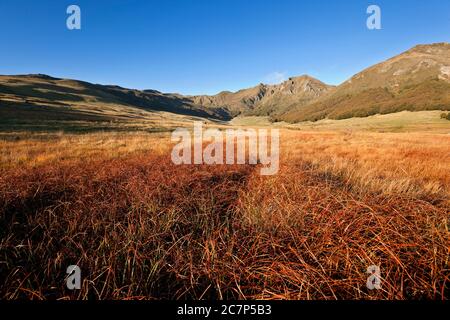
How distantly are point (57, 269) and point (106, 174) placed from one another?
3294 mm

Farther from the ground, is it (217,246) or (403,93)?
(403,93)

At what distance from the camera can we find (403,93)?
14212cm

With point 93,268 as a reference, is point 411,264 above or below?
above

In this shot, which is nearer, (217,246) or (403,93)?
(217,246)

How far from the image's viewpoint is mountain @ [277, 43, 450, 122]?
110 m

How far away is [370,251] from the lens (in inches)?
82.4

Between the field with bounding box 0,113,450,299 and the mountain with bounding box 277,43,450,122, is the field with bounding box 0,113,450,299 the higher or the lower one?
the lower one

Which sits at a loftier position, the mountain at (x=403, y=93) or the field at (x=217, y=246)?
the mountain at (x=403, y=93)

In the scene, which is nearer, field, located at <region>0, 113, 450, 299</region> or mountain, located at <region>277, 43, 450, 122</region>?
field, located at <region>0, 113, 450, 299</region>

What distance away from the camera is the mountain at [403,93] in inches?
4325

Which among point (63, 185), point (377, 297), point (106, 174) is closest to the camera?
point (377, 297)
